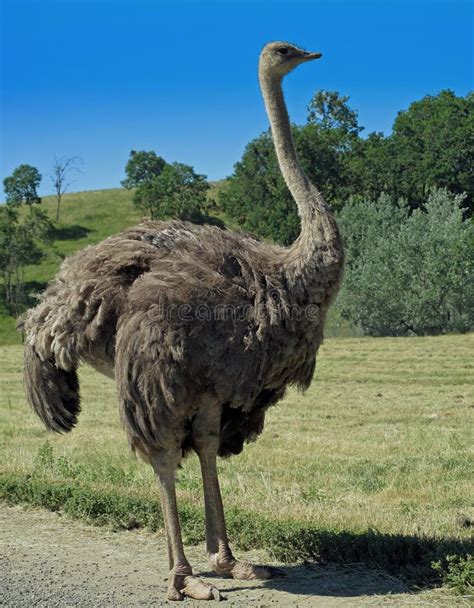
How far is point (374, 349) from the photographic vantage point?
27078mm

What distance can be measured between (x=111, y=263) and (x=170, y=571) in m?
1.93

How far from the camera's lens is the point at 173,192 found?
195 feet

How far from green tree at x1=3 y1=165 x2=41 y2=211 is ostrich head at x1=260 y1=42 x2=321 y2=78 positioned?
61.3m

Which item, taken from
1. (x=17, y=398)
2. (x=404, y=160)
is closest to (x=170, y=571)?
(x=17, y=398)

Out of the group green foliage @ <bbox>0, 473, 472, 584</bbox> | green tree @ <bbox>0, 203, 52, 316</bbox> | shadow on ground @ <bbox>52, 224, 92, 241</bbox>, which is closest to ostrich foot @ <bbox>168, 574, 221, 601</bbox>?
green foliage @ <bbox>0, 473, 472, 584</bbox>

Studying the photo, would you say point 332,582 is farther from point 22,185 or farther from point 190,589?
point 22,185

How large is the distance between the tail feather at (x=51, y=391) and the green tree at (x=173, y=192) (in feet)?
167

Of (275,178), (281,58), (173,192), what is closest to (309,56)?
(281,58)

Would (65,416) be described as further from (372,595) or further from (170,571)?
(372,595)

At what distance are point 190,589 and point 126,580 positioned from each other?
444 mm

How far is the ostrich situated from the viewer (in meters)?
5.52

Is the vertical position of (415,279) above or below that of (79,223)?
below

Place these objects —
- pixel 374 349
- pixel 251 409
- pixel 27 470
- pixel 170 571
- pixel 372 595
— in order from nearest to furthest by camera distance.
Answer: pixel 372 595 → pixel 170 571 → pixel 251 409 → pixel 27 470 → pixel 374 349

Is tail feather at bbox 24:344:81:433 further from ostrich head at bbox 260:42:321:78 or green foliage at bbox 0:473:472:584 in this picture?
ostrich head at bbox 260:42:321:78
